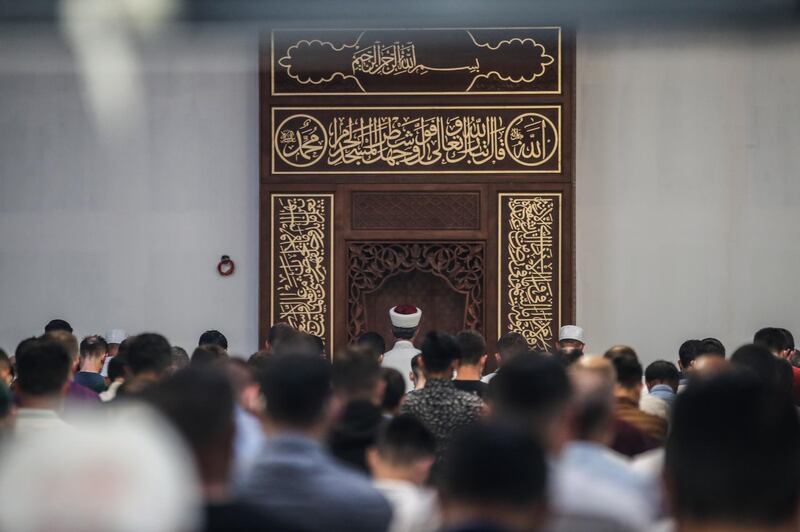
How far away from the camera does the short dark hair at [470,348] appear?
3.34 meters

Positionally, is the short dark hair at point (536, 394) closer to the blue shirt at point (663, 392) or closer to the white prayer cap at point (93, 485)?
the white prayer cap at point (93, 485)

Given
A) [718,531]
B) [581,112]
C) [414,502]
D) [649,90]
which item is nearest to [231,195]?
[581,112]

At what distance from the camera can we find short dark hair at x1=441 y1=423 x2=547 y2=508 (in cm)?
122

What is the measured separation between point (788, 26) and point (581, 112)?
4.77 feet

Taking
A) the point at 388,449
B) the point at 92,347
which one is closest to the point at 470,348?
the point at 388,449

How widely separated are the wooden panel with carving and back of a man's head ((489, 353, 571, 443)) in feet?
17.3

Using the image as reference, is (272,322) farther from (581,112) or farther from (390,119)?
(581,112)

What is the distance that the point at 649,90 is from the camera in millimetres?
7293

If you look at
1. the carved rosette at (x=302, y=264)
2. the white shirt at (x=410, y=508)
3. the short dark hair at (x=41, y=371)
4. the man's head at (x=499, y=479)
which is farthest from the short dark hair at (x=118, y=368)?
the carved rosette at (x=302, y=264)

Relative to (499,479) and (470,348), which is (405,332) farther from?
(499,479)

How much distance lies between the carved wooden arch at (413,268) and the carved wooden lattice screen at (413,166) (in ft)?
0.04

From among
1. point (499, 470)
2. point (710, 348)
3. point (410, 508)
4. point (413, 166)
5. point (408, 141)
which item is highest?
point (408, 141)

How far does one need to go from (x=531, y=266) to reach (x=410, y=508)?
5153mm

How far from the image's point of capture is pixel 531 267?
7.05 meters
